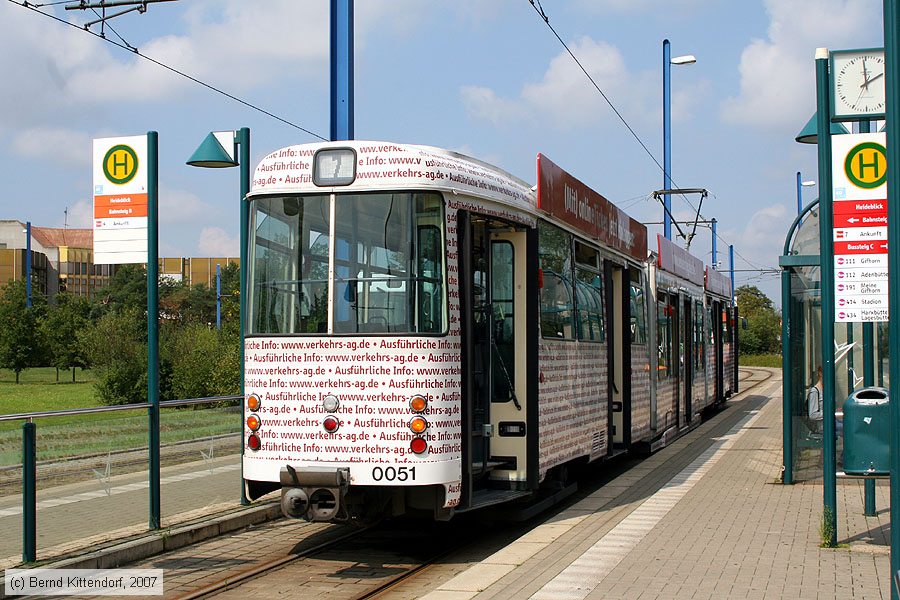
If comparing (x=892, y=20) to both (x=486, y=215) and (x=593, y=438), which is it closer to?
(x=486, y=215)

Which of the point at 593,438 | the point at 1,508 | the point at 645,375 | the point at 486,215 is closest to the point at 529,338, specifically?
the point at 486,215

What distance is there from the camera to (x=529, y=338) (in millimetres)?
9828

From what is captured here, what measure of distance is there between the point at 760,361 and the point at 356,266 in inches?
3040

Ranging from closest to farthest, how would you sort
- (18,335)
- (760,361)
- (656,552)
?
1. (656,552)
2. (18,335)
3. (760,361)

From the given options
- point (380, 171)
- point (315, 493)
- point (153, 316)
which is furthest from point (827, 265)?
point (153, 316)

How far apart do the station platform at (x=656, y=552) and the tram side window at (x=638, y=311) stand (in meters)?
2.56

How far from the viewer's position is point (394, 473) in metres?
8.30

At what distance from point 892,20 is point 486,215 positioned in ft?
14.5

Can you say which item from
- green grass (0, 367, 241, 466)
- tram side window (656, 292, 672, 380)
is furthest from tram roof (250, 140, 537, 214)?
tram side window (656, 292, 672, 380)

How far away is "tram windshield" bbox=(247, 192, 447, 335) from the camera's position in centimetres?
852

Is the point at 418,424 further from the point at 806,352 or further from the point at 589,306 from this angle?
the point at 806,352

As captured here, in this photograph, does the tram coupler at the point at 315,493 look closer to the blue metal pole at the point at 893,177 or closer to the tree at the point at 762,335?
the blue metal pole at the point at 893,177

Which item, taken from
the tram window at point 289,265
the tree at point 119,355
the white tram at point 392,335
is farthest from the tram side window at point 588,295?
the tree at point 119,355

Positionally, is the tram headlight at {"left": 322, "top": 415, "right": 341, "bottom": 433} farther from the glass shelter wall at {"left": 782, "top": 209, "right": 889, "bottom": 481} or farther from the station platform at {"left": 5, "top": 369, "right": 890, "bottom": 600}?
the glass shelter wall at {"left": 782, "top": 209, "right": 889, "bottom": 481}
